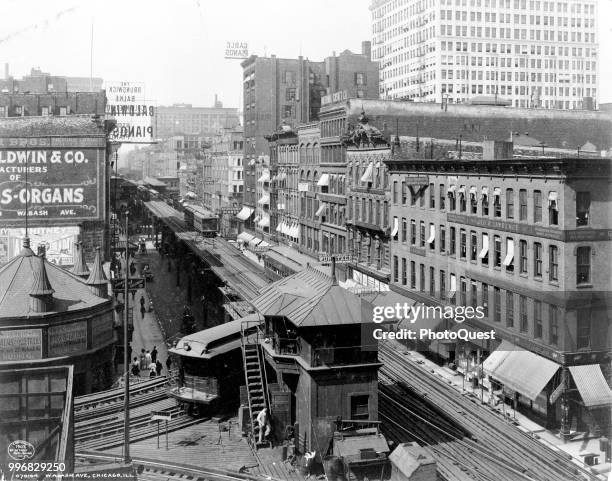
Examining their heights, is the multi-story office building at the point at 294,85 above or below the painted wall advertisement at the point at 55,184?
above

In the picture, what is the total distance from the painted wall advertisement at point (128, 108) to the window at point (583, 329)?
143 feet

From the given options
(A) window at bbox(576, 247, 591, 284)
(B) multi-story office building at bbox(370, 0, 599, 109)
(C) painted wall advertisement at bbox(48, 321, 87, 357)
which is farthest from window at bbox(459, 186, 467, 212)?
(B) multi-story office building at bbox(370, 0, 599, 109)

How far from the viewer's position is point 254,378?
27.5 m

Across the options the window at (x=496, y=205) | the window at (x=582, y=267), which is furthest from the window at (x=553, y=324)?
the window at (x=496, y=205)

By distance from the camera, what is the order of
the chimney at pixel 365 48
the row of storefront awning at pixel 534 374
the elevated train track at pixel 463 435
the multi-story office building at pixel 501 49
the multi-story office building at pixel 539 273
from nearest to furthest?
1. the elevated train track at pixel 463 435
2. the row of storefront awning at pixel 534 374
3. the multi-story office building at pixel 539 273
4. the multi-story office building at pixel 501 49
5. the chimney at pixel 365 48

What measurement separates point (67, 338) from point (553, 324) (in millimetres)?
20968

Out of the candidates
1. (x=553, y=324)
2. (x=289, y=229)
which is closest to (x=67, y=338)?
(x=553, y=324)

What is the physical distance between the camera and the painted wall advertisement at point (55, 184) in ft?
172

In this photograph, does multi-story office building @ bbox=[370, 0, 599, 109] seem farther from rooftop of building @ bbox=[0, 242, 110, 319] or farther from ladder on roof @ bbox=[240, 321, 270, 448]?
ladder on roof @ bbox=[240, 321, 270, 448]

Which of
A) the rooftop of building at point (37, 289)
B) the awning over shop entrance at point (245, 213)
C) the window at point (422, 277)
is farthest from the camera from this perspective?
the awning over shop entrance at point (245, 213)

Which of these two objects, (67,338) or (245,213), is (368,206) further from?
(245,213)

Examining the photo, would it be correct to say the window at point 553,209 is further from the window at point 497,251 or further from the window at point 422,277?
the window at point 422,277

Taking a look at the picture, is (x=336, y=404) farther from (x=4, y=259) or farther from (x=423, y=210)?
(x=4, y=259)

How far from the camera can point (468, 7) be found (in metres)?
103
